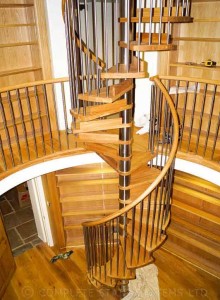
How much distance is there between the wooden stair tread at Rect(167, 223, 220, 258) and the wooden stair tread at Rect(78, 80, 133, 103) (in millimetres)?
2751

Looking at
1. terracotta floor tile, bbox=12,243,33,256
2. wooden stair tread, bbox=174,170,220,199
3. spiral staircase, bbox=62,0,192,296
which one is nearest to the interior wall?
spiral staircase, bbox=62,0,192,296

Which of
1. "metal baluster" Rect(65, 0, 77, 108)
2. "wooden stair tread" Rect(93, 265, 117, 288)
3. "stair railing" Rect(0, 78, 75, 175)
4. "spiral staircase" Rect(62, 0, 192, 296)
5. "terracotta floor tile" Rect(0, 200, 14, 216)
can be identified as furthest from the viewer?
"terracotta floor tile" Rect(0, 200, 14, 216)

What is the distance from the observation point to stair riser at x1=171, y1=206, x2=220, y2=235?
374 centimetres

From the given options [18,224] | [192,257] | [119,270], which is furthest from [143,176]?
[18,224]

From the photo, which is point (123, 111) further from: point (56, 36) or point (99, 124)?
point (56, 36)

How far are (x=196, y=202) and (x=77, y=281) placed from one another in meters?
2.23

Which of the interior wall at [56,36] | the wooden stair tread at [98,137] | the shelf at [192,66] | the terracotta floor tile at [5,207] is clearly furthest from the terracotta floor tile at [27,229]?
the shelf at [192,66]

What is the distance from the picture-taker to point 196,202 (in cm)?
384

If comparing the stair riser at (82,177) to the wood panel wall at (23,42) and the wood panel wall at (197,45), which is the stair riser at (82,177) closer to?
the wood panel wall at (23,42)

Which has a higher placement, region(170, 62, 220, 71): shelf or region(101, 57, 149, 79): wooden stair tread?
region(101, 57, 149, 79): wooden stair tread

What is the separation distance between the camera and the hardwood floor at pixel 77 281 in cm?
379

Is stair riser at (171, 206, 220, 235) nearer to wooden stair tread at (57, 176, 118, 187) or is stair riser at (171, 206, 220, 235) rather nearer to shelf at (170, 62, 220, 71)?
wooden stair tread at (57, 176, 118, 187)

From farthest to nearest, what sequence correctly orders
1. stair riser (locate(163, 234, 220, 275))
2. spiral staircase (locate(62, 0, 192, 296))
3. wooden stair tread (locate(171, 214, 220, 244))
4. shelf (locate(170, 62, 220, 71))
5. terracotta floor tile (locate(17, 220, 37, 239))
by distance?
terracotta floor tile (locate(17, 220, 37, 239)), stair riser (locate(163, 234, 220, 275)), wooden stair tread (locate(171, 214, 220, 244)), shelf (locate(170, 62, 220, 71)), spiral staircase (locate(62, 0, 192, 296))

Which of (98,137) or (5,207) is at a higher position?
(98,137)
